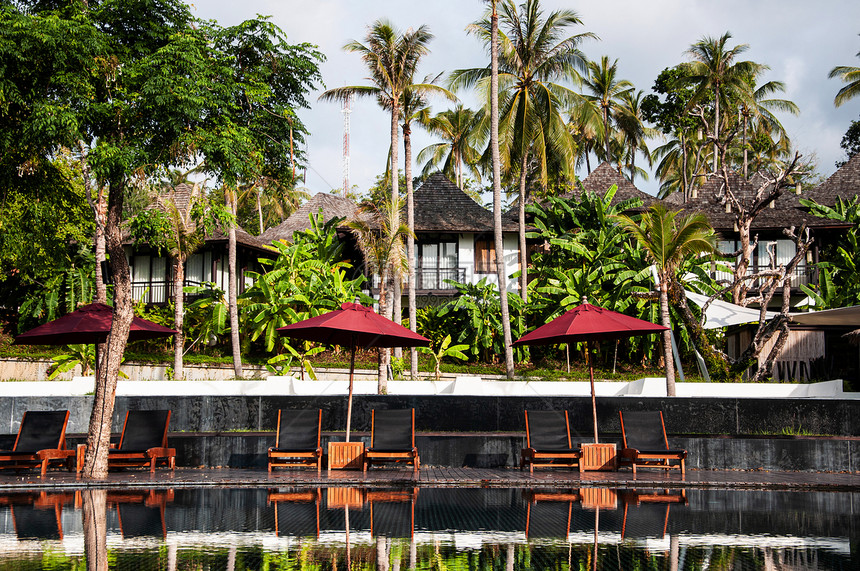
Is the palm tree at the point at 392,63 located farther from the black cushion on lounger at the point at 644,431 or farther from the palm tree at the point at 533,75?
the black cushion on lounger at the point at 644,431

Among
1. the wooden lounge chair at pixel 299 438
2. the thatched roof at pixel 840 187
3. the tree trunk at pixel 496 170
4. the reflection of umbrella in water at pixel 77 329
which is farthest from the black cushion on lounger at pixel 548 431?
the thatched roof at pixel 840 187

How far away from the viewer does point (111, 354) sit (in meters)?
12.3

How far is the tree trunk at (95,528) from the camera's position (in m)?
6.20

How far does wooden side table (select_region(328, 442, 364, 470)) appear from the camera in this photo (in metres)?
13.1

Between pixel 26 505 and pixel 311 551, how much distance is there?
4826 millimetres

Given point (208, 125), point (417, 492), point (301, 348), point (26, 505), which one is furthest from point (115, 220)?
point (301, 348)

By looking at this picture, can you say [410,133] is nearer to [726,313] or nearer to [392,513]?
[726,313]

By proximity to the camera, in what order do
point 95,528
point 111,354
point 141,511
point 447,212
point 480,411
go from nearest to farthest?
point 95,528, point 141,511, point 111,354, point 480,411, point 447,212

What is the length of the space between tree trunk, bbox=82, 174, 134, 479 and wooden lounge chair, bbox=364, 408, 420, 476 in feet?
13.1

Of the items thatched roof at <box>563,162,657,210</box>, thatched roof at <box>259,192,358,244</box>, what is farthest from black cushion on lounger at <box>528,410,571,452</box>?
thatched roof at <box>259,192,358,244</box>

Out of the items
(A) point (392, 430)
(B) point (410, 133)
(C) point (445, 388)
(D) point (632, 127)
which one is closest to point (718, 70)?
(D) point (632, 127)

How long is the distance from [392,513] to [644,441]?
5.73m

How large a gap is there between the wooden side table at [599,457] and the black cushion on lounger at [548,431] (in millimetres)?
347

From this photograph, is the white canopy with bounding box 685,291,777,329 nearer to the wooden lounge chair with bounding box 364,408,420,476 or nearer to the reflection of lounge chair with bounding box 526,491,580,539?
the wooden lounge chair with bounding box 364,408,420,476
